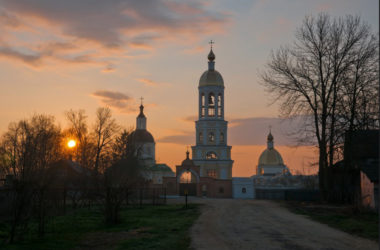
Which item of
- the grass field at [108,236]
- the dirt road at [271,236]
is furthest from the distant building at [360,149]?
the grass field at [108,236]

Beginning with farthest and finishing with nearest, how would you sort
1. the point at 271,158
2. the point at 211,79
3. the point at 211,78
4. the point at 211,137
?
the point at 271,158 < the point at 211,137 < the point at 211,78 < the point at 211,79

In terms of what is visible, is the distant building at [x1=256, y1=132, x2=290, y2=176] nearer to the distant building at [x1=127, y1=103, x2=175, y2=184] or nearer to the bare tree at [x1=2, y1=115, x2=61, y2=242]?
the distant building at [x1=127, y1=103, x2=175, y2=184]

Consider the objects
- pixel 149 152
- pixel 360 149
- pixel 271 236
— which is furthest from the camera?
pixel 149 152

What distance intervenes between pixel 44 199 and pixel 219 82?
194ft

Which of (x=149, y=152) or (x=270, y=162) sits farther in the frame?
(x=270, y=162)

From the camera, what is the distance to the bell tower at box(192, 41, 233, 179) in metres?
74.2

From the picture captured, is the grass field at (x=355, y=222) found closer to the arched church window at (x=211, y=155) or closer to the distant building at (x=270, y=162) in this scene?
the arched church window at (x=211, y=155)

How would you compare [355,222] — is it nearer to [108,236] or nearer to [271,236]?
[271,236]

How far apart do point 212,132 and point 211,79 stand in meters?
8.77

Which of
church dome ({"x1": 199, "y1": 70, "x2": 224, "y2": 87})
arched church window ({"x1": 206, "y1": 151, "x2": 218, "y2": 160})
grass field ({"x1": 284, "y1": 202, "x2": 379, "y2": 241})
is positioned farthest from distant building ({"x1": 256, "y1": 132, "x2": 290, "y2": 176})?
grass field ({"x1": 284, "y1": 202, "x2": 379, "y2": 241})

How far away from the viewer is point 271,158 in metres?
94.9

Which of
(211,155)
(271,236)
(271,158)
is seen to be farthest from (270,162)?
(271,236)

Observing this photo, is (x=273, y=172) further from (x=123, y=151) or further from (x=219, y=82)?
(x=123, y=151)

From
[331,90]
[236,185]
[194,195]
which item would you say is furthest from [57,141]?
[331,90]
